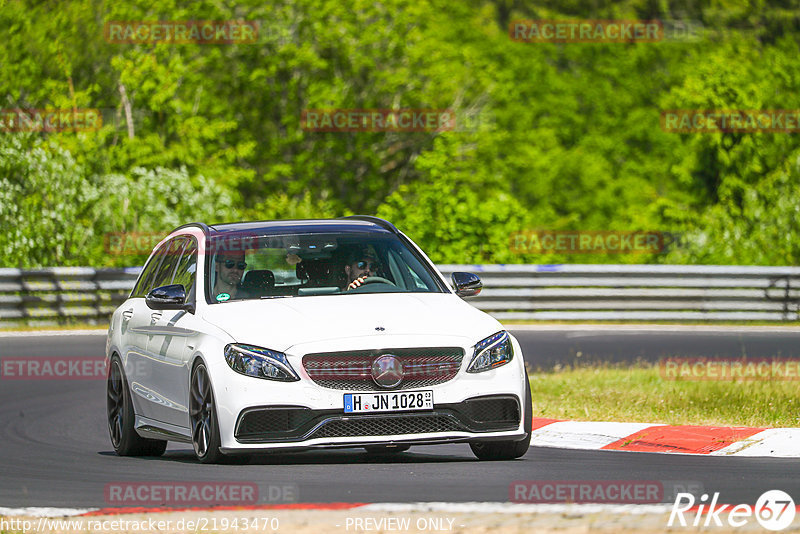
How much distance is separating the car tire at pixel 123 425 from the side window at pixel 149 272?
0.56 meters

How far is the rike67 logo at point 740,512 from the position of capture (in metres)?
7.03

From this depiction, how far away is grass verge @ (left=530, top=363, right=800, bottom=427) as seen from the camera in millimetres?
12484

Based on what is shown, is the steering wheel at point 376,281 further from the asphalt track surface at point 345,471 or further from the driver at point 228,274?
the asphalt track surface at point 345,471

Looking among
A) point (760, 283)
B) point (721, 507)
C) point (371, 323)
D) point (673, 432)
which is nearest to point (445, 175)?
point (760, 283)

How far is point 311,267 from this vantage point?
10648 millimetres

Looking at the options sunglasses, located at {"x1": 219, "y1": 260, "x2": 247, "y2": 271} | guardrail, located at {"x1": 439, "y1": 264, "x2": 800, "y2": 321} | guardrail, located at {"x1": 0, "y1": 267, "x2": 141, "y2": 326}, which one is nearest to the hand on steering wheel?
sunglasses, located at {"x1": 219, "y1": 260, "x2": 247, "y2": 271}

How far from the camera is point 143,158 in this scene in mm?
37688

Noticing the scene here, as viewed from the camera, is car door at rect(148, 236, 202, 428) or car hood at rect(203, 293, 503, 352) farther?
car door at rect(148, 236, 202, 428)

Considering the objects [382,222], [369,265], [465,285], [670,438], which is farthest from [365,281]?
[670,438]

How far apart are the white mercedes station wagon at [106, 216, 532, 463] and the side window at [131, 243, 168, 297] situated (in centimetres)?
106

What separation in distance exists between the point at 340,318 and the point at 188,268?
175 cm

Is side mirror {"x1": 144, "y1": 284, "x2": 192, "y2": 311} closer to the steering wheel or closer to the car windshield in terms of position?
the car windshield

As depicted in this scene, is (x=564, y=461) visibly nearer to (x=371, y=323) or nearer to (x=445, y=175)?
(x=371, y=323)

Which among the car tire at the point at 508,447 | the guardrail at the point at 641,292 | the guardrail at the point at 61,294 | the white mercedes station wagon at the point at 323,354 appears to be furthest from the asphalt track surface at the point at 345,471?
the guardrail at the point at 641,292
